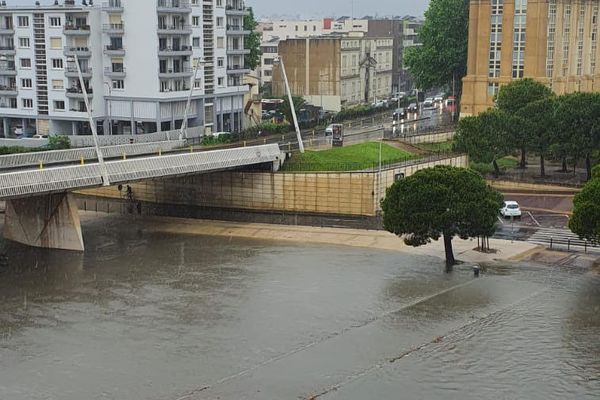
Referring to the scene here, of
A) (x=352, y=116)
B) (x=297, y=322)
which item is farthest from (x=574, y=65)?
(x=297, y=322)

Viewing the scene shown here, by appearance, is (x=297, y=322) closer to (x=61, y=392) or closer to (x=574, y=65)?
(x=61, y=392)

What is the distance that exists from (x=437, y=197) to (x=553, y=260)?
25.9 feet

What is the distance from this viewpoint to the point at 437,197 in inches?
1832

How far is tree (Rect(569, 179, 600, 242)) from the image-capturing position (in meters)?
44.6

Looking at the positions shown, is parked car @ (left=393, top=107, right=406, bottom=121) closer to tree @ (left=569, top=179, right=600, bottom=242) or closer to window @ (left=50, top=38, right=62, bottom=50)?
window @ (left=50, top=38, right=62, bottom=50)

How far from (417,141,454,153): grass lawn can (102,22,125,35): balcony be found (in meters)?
29.2

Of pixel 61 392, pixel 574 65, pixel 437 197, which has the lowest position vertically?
pixel 61 392

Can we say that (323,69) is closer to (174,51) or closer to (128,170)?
(174,51)

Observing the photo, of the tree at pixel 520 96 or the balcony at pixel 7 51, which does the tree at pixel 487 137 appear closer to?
the tree at pixel 520 96

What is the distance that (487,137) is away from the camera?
2832 inches

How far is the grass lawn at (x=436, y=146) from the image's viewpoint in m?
77.3

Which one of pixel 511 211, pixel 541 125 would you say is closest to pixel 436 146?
pixel 541 125

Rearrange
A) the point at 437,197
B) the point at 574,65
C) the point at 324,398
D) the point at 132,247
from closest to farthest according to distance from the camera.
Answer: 1. the point at 324,398
2. the point at 437,197
3. the point at 132,247
4. the point at 574,65

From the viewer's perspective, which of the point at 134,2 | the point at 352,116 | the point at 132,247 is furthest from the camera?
the point at 352,116
